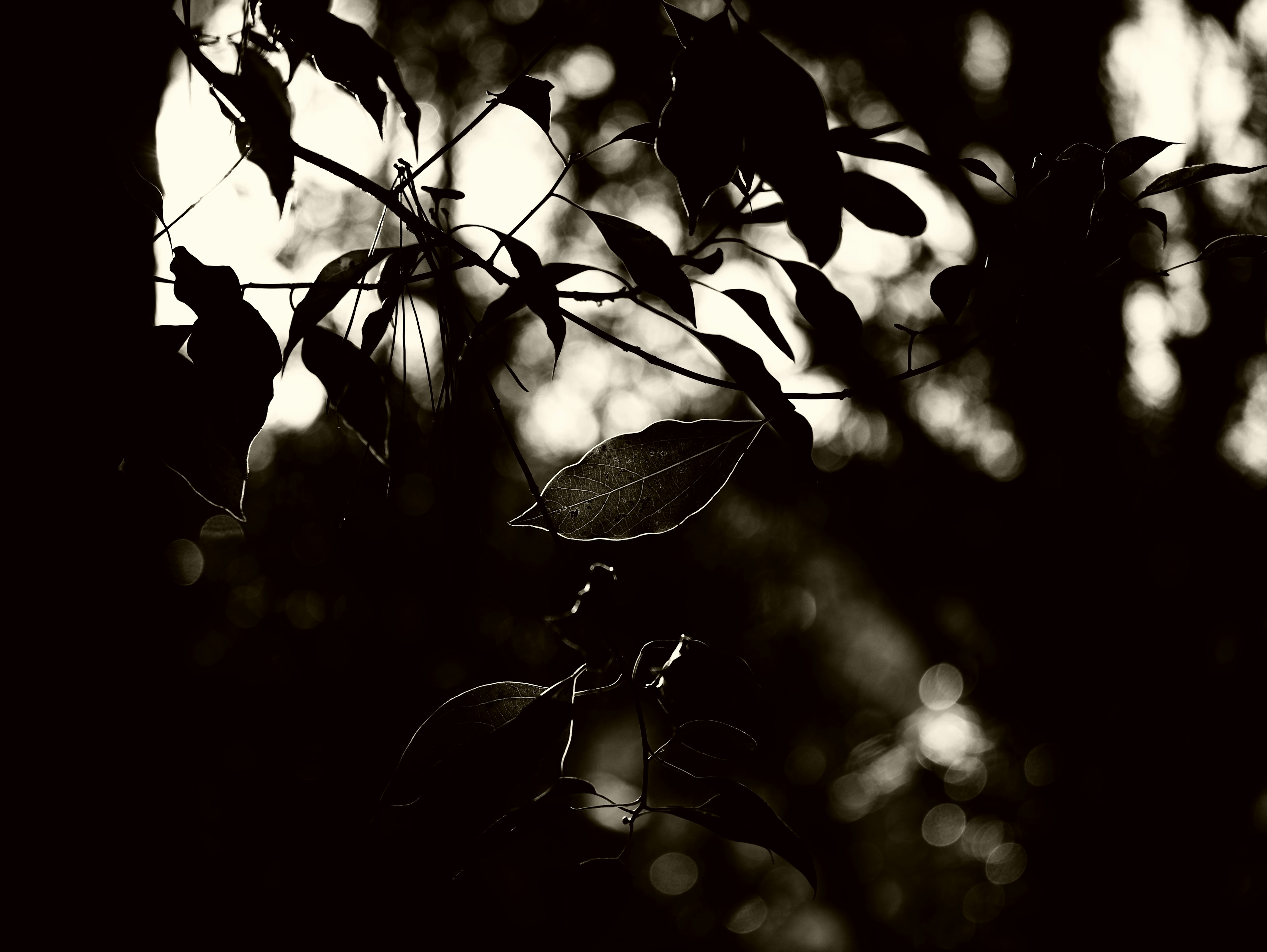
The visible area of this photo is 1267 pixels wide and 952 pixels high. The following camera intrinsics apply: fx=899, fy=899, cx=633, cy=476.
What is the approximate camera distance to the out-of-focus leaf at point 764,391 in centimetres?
45

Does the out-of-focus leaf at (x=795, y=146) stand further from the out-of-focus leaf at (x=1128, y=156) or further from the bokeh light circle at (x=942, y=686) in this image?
the bokeh light circle at (x=942, y=686)

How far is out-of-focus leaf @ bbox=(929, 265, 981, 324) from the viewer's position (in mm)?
469

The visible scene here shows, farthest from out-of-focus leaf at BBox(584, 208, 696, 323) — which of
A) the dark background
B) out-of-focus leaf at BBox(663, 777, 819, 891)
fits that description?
the dark background

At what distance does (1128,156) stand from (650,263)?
25 centimetres

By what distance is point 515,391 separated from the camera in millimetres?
3373

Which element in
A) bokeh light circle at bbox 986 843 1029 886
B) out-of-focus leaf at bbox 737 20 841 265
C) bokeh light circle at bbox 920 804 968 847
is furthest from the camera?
bokeh light circle at bbox 920 804 968 847

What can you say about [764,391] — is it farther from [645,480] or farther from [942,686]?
[942,686]

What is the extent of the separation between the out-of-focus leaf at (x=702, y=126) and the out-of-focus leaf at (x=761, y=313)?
0.10m

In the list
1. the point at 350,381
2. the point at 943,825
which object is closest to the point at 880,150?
the point at 350,381

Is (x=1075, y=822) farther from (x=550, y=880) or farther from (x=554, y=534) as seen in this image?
(x=554, y=534)

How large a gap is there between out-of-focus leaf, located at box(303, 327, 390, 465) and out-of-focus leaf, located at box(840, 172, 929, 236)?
1.04 ft

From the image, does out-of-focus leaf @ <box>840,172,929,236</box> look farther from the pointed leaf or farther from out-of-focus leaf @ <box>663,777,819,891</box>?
out-of-focus leaf @ <box>663,777,819,891</box>

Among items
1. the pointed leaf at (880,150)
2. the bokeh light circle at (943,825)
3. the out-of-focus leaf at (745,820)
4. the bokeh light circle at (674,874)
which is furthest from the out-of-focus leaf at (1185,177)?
the bokeh light circle at (674,874)

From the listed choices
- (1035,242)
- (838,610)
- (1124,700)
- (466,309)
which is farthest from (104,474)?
(838,610)
